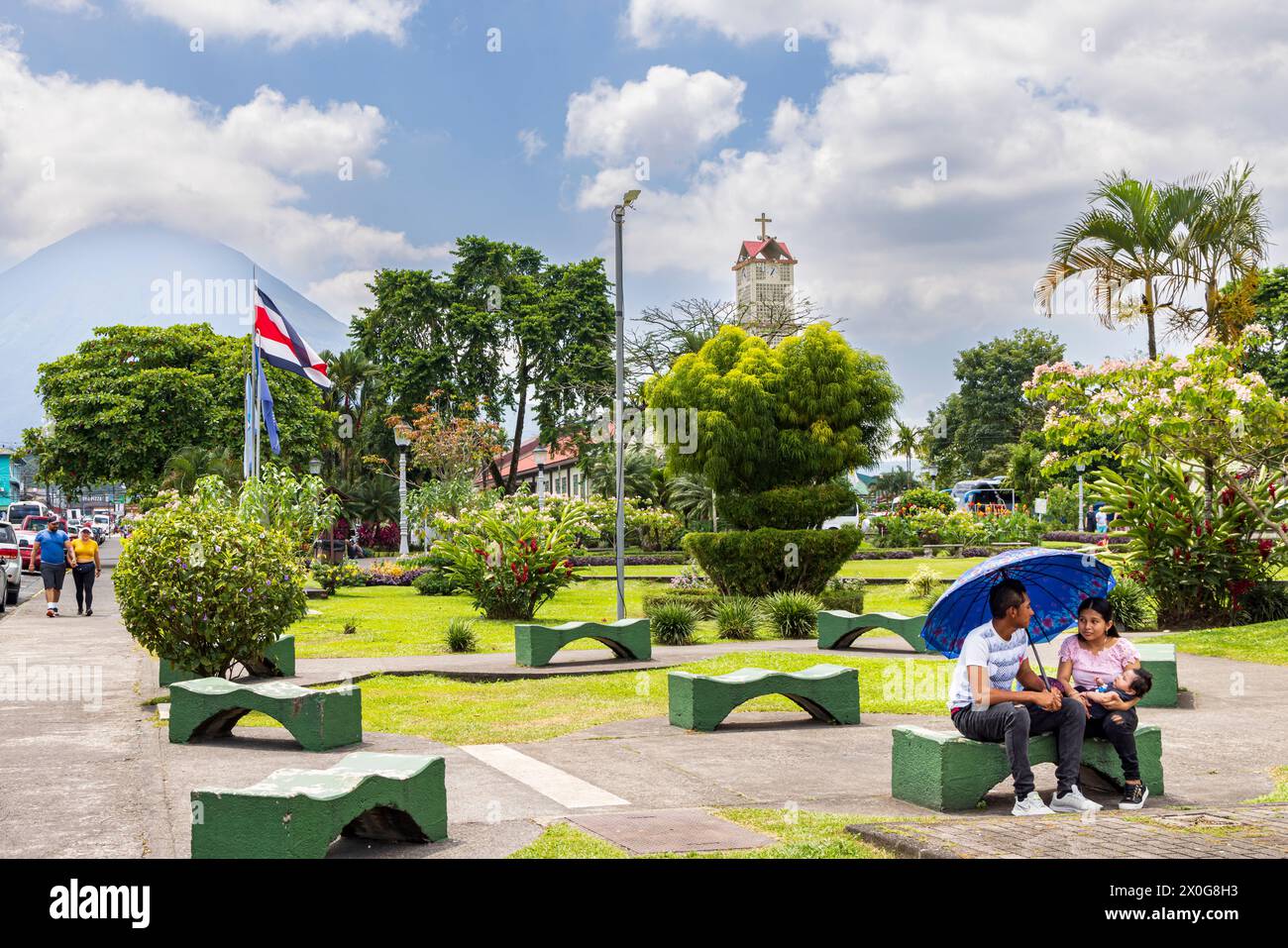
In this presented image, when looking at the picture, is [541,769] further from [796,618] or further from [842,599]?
[842,599]

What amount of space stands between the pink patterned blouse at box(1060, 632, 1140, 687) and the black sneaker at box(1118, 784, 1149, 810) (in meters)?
0.60

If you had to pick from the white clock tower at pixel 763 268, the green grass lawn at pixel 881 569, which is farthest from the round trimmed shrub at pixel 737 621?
the white clock tower at pixel 763 268

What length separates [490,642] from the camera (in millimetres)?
16500

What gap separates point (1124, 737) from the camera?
6840 millimetres

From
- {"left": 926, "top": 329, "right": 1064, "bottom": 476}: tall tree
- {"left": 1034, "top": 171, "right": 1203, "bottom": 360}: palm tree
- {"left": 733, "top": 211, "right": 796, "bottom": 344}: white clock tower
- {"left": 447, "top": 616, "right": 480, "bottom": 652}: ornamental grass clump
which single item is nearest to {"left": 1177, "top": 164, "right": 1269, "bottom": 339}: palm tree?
{"left": 1034, "top": 171, "right": 1203, "bottom": 360}: palm tree

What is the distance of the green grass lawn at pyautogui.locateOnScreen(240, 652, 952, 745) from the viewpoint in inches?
387

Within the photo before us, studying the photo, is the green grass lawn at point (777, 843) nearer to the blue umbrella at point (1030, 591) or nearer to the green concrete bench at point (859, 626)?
the blue umbrella at point (1030, 591)

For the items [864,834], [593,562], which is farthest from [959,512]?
[864,834]

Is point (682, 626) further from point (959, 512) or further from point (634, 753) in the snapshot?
point (959, 512)

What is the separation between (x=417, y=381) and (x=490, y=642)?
40230mm

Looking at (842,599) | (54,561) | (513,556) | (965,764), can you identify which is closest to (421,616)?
(513,556)

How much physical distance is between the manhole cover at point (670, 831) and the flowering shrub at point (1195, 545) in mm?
13197

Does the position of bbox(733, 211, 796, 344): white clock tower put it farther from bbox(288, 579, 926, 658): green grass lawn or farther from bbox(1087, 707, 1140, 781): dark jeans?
bbox(1087, 707, 1140, 781): dark jeans

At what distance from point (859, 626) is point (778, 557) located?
551cm
